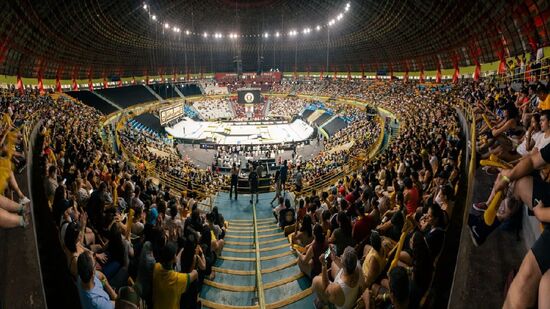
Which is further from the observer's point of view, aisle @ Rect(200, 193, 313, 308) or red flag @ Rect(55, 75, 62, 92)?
red flag @ Rect(55, 75, 62, 92)

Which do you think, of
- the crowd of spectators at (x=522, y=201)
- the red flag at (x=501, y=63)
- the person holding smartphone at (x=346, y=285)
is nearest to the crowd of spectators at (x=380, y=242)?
the person holding smartphone at (x=346, y=285)

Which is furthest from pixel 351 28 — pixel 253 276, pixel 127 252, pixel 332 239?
pixel 127 252

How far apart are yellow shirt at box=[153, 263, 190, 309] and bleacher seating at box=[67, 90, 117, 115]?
145ft

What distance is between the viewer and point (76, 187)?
7.41 metres

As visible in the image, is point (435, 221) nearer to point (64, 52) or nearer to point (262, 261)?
point (262, 261)

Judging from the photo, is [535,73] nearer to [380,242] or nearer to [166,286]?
[380,242]

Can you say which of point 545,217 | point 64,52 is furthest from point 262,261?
point 64,52

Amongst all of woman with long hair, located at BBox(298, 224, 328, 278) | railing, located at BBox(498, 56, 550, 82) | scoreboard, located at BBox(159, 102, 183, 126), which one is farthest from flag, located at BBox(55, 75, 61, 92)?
railing, located at BBox(498, 56, 550, 82)

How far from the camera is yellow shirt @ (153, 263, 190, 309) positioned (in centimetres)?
346

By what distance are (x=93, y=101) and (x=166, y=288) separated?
47839mm

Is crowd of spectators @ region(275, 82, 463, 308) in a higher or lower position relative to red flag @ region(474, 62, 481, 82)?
lower

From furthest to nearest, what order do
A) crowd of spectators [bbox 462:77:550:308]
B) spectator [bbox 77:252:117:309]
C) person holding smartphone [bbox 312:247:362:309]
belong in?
1. person holding smartphone [bbox 312:247:362:309]
2. spectator [bbox 77:252:117:309]
3. crowd of spectators [bbox 462:77:550:308]

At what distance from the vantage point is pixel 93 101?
4303 cm

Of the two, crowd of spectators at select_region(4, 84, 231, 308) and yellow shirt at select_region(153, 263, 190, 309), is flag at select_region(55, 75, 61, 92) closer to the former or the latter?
crowd of spectators at select_region(4, 84, 231, 308)
